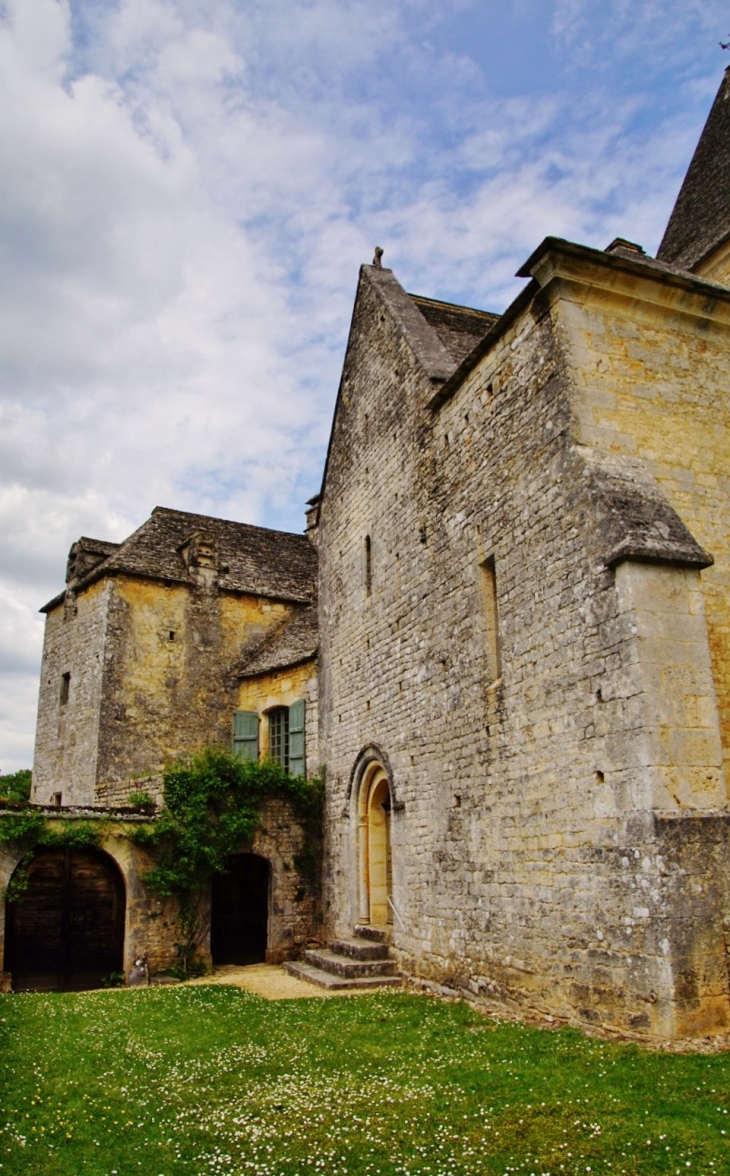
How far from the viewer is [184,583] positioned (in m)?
19.1

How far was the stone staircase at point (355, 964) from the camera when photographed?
11359 millimetres

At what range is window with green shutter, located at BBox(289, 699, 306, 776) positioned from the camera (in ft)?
52.9

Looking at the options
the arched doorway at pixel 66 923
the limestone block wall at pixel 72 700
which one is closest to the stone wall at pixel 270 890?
the arched doorway at pixel 66 923

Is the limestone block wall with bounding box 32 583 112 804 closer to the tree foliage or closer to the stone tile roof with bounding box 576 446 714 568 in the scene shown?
the tree foliage

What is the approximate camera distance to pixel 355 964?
1165 centimetres

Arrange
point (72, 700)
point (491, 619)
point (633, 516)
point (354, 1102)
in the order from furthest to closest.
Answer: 1. point (72, 700)
2. point (491, 619)
3. point (633, 516)
4. point (354, 1102)

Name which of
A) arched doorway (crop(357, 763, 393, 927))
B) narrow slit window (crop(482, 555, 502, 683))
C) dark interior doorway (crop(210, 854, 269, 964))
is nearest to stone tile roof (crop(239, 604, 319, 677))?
arched doorway (crop(357, 763, 393, 927))

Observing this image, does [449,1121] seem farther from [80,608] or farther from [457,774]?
[80,608]

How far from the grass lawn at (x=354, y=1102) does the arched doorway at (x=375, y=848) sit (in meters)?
4.80

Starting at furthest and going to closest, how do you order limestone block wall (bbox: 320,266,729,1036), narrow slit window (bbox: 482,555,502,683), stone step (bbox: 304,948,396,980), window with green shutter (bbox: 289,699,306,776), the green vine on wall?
1. window with green shutter (bbox: 289,699,306,776)
2. the green vine on wall
3. stone step (bbox: 304,948,396,980)
4. narrow slit window (bbox: 482,555,502,683)
5. limestone block wall (bbox: 320,266,729,1036)

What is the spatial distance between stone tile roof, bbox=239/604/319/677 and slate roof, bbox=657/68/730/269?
9.41 meters

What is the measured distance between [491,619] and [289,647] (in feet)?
28.9

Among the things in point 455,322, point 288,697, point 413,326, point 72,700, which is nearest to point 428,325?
point 413,326

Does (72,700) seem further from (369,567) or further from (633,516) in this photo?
(633,516)
